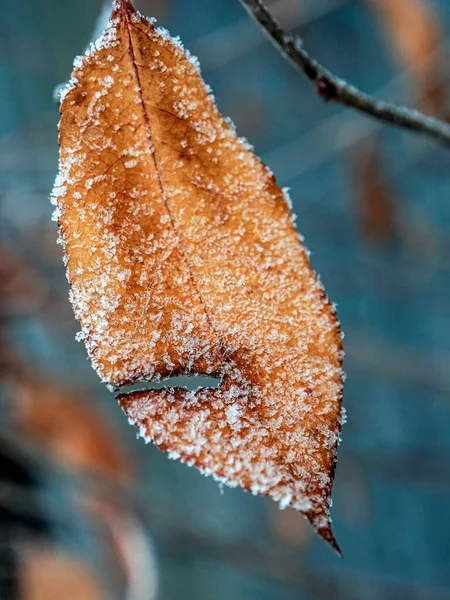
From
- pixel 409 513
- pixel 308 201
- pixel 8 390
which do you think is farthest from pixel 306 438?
pixel 409 513

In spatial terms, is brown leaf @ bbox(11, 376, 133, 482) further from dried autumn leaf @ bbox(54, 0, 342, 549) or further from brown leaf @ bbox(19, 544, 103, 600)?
dried autumn leaf @ bbox(54, 0, 342, 549)

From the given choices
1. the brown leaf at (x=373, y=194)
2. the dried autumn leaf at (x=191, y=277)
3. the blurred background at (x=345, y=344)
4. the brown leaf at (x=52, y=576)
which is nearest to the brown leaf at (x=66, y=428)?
the blurred background at (x=345, y=344)

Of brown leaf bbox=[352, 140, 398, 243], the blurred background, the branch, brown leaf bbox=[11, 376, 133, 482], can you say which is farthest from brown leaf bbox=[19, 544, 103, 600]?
the branch

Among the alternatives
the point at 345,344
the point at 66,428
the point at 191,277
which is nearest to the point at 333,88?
the point at 191,277

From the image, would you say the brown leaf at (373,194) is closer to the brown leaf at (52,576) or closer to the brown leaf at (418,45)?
the brown leaf at (418,45)

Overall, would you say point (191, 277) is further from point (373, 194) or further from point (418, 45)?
point (373, 194)

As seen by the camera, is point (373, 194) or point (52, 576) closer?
point (52, 576)
